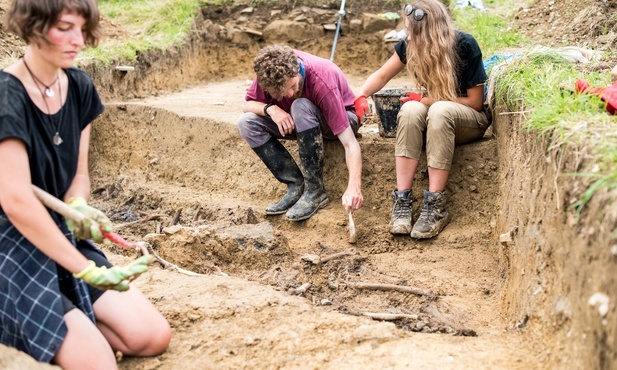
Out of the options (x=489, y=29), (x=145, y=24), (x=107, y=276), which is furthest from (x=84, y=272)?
(x=145, y=24)

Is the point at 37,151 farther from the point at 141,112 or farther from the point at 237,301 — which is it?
the point at 141,112

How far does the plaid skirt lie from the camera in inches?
99.2

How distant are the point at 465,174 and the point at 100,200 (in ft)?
9.93

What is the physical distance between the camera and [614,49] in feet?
15.0

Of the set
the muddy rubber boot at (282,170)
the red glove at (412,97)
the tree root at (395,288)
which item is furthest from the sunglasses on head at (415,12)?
the tree root at (395,288)

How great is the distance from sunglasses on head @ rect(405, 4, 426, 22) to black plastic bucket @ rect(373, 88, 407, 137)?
607mm

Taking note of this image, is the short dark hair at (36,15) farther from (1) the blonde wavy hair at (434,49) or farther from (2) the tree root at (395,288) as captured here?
(1) the blonde wavy hair at (434,49)

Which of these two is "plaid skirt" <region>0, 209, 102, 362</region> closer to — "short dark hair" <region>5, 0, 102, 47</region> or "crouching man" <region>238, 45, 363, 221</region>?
"short dark hair" <region>5, 0, 102, 47</region>

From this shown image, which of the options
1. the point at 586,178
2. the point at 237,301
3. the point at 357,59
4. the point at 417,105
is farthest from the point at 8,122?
the point at 357,59

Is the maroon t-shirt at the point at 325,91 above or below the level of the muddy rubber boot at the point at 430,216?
above

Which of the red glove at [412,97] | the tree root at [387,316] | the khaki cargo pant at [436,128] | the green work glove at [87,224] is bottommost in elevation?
the tree root at [387,316]

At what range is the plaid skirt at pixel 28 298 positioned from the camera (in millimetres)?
2520

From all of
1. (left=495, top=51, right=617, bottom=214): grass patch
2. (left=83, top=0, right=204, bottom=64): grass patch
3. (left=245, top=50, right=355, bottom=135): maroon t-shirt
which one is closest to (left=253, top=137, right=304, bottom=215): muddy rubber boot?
(left=245, top=50, right=355, bottom=135): maroon t-shirt

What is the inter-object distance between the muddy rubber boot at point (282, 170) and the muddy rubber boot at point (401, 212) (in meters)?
0.72
